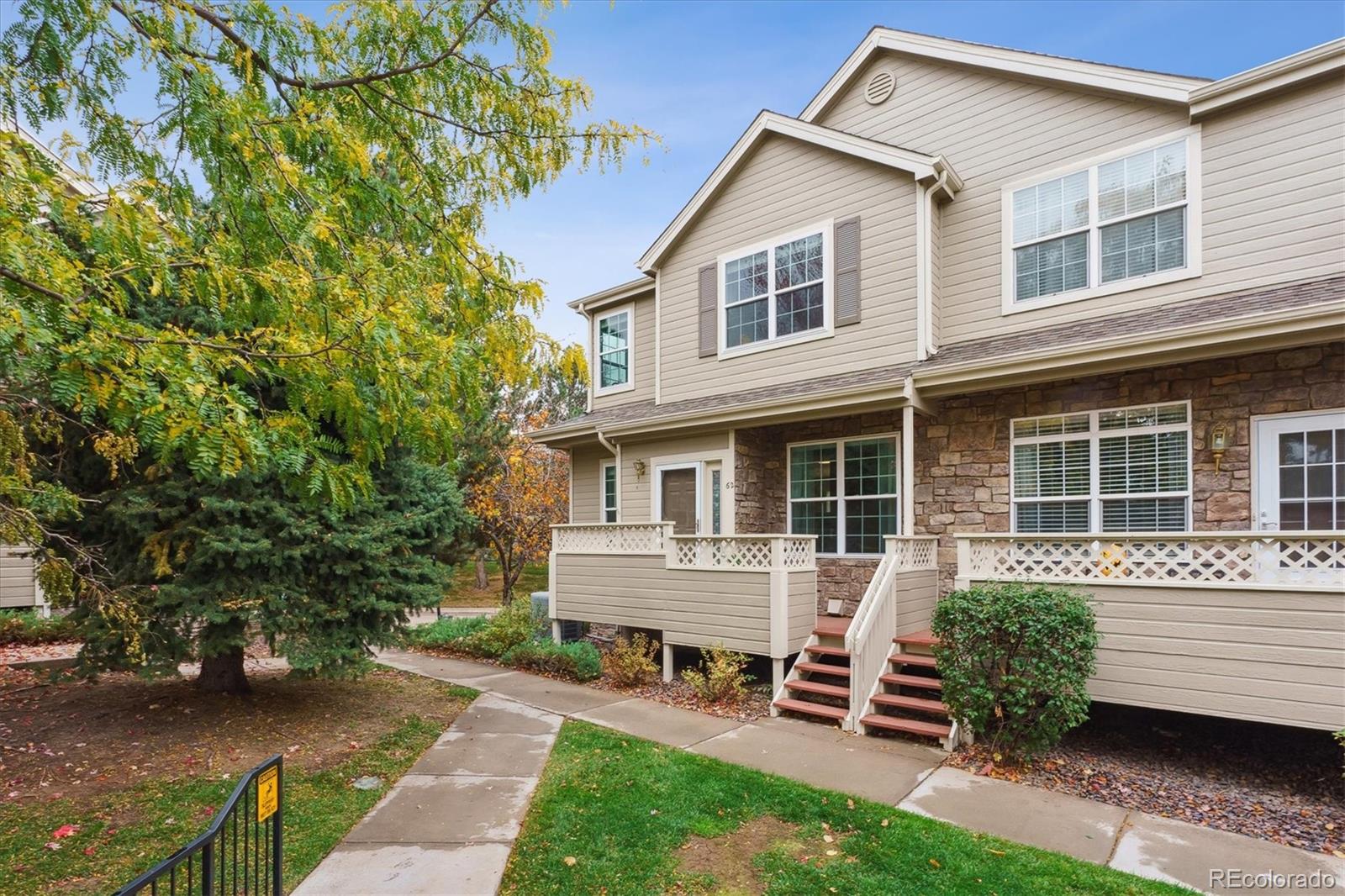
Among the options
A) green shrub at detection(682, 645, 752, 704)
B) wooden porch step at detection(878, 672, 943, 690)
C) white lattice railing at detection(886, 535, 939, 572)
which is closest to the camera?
wooden porch step at detection(878, 672, 943, 690)

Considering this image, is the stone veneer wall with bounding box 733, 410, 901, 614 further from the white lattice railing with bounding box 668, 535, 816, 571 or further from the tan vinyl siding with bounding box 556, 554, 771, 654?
the tan vinyl siding with bounding box 556, 554, 771, 654

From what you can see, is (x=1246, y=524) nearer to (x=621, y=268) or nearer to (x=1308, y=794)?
(x=1308, y=794)

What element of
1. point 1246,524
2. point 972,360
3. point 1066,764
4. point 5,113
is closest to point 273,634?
point 5,113

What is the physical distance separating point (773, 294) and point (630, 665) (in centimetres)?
568

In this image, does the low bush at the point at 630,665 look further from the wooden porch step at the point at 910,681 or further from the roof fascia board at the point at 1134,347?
the roof fascia board at the point at 1134,347

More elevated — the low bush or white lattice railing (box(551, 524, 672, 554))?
white lattice railing (box(551, 524, 672, 554))

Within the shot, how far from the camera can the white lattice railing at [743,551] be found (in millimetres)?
8430

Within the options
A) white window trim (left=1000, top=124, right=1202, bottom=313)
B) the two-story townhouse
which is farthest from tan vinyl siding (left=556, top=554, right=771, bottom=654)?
white window trim (left=1000, top=124, right=1202, bottom=313)

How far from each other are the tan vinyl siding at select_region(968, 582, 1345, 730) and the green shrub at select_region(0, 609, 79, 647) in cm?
1408

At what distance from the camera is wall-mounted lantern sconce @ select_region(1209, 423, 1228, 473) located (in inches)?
Answer: 275

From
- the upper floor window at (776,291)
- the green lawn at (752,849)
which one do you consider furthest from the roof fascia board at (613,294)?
the green lawn at (752,849)

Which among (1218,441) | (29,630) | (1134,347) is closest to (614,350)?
(1134,347)

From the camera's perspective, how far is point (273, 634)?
6629 millimetres

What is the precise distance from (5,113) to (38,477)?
12.8ft
